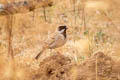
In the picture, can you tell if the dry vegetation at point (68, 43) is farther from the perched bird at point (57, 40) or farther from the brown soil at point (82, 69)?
the perched bird at point (57, 40)

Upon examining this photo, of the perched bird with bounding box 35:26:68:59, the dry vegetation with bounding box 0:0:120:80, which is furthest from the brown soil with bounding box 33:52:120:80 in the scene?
the perched bird with bounding box 35:26:68:59

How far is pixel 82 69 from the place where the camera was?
550 centimetres

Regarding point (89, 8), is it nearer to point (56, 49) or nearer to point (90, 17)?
point (90, 17)

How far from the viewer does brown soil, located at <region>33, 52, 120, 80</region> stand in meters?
5.41

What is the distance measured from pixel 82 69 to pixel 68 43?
1605 millimetres

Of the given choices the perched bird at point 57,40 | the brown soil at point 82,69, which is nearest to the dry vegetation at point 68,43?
the brown soil at point 82,69

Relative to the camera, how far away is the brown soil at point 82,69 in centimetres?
541

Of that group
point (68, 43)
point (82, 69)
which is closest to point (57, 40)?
point (68, 43)

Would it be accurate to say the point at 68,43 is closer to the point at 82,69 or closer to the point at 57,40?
the point at 57,40

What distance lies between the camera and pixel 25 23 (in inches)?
318

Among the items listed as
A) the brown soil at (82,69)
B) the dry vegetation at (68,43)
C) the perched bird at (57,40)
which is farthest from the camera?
the perched bird at (57,40)

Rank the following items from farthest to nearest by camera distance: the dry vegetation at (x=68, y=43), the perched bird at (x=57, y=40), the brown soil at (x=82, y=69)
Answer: the perched bird at (x=57, y=40), the dry vegetation at (x=68, y=43), the brown soil at (x=82, y=69)

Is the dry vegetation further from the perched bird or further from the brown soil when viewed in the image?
the perched bird

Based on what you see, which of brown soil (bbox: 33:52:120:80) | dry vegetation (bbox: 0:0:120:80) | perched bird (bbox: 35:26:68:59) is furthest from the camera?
perched bird (bbox: 35:26:68:59)
